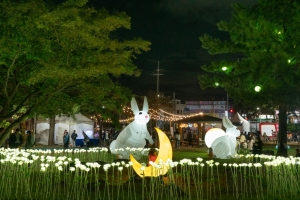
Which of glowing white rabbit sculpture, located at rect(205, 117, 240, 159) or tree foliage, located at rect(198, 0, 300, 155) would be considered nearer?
tree foliage, located at rect(198, 0, 300, 155)

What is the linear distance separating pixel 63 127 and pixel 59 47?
A: 758 inches

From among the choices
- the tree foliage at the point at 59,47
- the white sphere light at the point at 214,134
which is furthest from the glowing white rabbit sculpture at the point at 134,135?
the white sphere light at the point at 214,134

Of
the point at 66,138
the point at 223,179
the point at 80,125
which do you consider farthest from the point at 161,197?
the point at 80,125

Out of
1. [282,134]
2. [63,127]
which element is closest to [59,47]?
[282,134]

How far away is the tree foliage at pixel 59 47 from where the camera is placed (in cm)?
862

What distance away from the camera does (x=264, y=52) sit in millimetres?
13289

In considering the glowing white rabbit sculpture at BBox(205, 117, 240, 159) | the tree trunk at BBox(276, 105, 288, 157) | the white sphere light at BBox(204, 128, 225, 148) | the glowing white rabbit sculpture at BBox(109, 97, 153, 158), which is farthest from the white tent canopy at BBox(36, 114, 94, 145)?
the tree trunk at BBox(276, 105, 288, 157)

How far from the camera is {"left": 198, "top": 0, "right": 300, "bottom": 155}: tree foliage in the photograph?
1205cm

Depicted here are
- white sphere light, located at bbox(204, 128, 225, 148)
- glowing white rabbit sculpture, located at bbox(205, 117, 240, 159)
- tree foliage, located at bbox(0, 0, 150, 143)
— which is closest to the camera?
tree foliage, located at bbox(0, 0, 150, 143)

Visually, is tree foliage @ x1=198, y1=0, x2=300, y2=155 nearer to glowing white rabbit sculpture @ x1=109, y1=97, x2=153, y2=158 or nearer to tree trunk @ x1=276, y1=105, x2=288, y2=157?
tree trunk @ x1=276, y1=105, x2=288, y2=157

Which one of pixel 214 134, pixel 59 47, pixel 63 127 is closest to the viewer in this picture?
pixel 59 47

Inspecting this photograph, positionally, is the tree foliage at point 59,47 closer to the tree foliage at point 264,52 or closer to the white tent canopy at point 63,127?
the tree foliage at point 264,52

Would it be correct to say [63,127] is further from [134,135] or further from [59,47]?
[59,47]

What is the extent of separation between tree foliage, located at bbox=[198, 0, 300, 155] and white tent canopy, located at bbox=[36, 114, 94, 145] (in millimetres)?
12677
